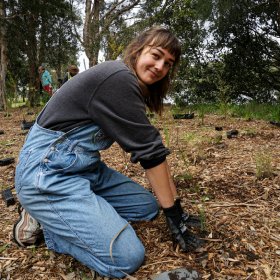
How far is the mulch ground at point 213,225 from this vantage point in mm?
1729

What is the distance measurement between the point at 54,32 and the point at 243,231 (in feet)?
56.6

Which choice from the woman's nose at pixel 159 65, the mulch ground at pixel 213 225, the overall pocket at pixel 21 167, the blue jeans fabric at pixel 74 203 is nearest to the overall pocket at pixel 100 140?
the blue jeans fabric at pixel 74 203

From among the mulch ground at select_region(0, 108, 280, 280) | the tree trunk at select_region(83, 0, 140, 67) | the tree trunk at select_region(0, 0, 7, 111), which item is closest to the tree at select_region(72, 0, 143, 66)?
the tree trunk at select_region(83, 0, 140, 67)

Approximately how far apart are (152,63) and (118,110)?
408mm

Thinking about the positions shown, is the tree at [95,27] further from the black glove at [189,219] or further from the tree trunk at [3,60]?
the black glove at [189,219]

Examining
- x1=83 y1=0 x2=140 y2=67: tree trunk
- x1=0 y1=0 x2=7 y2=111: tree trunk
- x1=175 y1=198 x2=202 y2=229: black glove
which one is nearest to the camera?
x1=175 y1=198 x2=202 y2=229: black glove

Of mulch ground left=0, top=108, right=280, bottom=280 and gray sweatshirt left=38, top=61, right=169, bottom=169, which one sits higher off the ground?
gray sweatshirt left=38, top=61, right=169, bottom=169

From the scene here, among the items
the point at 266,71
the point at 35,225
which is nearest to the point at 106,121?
the point at 35,225

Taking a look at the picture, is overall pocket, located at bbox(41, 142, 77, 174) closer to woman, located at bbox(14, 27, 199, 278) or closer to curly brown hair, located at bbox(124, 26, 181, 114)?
woman, located at bbox(14, 27, 199, 278)

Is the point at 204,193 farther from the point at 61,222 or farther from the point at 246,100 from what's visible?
the point at 246,100

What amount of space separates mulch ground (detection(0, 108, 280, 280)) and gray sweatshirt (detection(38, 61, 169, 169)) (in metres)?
0.56

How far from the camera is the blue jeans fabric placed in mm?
1699

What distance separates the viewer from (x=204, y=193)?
2543 millimetres

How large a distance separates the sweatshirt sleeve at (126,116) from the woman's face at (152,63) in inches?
7.3
